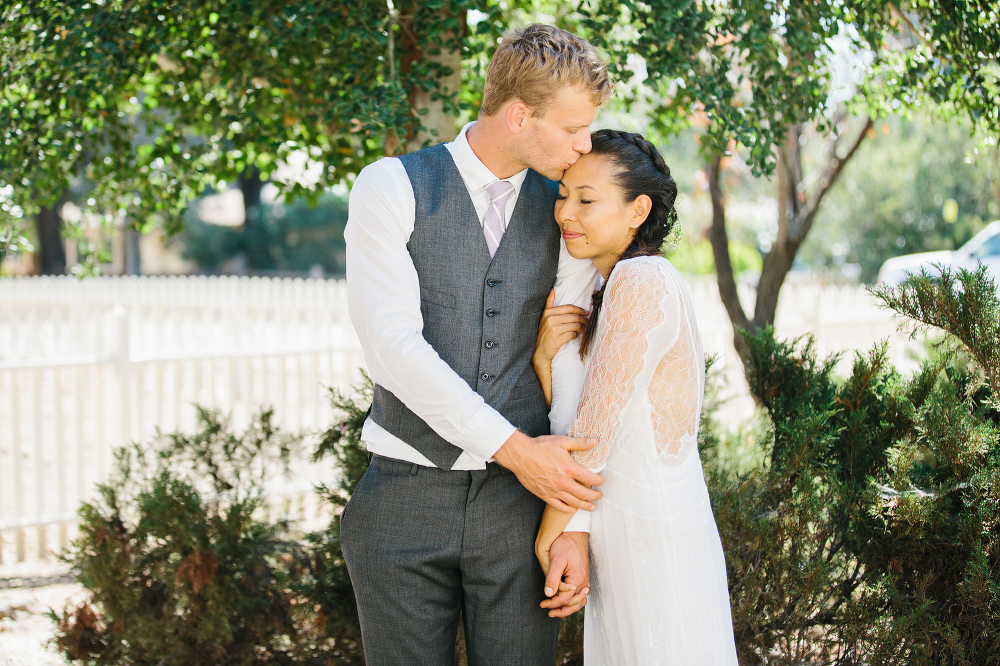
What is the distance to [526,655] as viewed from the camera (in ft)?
6.50

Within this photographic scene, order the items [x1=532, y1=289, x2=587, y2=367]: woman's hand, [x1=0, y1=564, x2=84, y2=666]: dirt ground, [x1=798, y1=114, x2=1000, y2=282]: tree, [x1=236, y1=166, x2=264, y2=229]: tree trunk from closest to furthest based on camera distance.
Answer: [x1=532, y1=289, x2=587, y2=367]: woman's hand
[x1=0, y1=564, x2=84, y2=666]: dirt ground
[x1=798, y1=114, x2=1000, y2=282]: tree
[x1=236, y1=166, x2=264, y2=229]: tree trunk

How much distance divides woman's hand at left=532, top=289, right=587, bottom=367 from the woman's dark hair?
0.03 meters

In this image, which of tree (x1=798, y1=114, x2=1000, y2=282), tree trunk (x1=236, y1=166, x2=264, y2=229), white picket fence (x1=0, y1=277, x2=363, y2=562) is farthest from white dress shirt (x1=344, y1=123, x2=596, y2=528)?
tree trunk (x1=236, y1=166, x2=264, y2=229)

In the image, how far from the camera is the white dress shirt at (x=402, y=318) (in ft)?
5.82

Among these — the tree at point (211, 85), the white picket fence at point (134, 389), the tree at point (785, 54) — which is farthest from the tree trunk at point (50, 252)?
the tree at point (785, 54)

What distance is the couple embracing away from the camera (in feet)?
6.01

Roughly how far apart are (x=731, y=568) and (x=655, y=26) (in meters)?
1.91

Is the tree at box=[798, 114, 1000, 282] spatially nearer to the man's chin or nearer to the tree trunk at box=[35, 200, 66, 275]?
the tree trunk at box=[35, 200, 66, 275]

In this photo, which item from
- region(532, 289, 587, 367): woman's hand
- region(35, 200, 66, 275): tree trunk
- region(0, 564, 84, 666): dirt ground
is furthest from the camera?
region(35, 200, 66, 275): tree trunk

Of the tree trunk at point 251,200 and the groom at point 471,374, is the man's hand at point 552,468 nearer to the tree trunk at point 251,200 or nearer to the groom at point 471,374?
the groom at point 471,374

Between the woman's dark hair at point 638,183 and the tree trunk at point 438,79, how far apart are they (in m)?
1.15

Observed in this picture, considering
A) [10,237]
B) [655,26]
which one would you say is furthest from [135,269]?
[655,26]

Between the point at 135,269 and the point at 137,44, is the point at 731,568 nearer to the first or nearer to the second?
the point at 137,44

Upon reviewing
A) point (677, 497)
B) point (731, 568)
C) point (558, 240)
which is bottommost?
point (731, 568)
